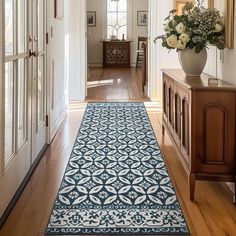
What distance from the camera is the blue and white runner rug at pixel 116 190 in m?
2.36

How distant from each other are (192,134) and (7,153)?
118 cm

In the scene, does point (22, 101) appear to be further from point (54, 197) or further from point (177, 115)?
point (177, 115)

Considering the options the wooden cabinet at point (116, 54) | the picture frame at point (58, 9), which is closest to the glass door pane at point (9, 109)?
the picture frame at point (58, 9)

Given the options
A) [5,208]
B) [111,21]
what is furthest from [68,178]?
[111,21]

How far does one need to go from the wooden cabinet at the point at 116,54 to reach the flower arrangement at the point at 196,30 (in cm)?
1010

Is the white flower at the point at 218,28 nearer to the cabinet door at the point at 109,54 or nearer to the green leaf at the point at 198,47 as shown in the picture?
the green leaf at the point at 198,47

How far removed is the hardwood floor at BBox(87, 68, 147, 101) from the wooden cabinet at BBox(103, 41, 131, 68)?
149 centimetres

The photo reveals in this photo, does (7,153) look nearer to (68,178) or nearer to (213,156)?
(68,178)

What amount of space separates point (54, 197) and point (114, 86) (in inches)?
246

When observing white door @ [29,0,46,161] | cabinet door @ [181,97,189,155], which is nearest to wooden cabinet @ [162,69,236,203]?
cabinet door @ [181,97,189,155]

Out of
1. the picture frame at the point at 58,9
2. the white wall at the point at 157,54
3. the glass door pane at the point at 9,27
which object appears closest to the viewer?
the glass door pane at the point at 9,27

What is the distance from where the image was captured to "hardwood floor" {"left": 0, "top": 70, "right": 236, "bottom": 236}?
2328 mm

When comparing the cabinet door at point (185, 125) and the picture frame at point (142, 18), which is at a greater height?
the picture frame at point (142, 18)

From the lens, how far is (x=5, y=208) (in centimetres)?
247
